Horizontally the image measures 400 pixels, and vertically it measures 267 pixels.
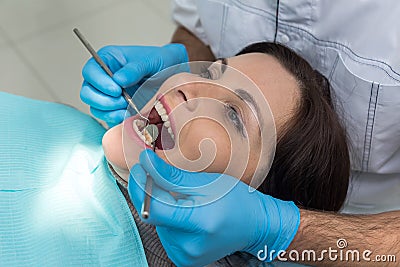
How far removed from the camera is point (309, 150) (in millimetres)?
1344

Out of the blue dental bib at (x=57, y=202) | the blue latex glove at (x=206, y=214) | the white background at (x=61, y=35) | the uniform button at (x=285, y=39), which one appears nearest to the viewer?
the blue latex glove at (x=206, y=214)

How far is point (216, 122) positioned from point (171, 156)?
5.0 inches

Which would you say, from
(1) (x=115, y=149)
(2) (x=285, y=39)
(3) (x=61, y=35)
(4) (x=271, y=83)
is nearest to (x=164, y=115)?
(1) (x=115, y=149)

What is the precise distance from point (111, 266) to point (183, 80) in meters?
0.43

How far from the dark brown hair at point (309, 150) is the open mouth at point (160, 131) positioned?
249 mm

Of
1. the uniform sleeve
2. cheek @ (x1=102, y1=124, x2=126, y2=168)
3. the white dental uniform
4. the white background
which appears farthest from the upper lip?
the white background

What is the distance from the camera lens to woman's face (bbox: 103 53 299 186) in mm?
1233

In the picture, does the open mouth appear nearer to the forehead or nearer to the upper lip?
the upper lip

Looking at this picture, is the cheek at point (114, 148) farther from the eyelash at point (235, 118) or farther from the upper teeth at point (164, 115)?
the eyelash at point (235, 118)

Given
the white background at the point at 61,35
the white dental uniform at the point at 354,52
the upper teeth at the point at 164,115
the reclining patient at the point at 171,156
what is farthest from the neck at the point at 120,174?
the white background at the point at 61,35

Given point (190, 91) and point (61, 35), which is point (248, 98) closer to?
point (190, 91)

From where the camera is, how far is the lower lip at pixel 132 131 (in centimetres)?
122

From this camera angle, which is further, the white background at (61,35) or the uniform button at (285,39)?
the white background at (61,35)

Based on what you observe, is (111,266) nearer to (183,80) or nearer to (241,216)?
(241,216)
